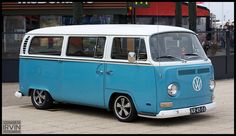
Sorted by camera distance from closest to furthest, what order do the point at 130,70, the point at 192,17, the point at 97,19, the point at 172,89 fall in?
the point at 172,89 < the point at 130,70 < the point at 192,17 < the point at 97,19

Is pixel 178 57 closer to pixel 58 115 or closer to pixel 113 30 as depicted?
pixel 113 30

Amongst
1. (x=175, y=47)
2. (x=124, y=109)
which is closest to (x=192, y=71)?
(x=175, y=47)

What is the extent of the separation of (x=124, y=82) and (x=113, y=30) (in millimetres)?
1144

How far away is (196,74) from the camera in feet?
32.0

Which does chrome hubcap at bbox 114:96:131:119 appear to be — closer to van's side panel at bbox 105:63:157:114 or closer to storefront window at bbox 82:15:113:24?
van's side panel at bbox 105:63:157:114

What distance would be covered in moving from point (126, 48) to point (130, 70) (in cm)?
49

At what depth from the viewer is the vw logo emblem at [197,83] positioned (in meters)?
9.70

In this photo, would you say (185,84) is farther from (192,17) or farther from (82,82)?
(192,17)

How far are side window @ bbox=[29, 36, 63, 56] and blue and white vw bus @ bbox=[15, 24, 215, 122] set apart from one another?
0.08 feet

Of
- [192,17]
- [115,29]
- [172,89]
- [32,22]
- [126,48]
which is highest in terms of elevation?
[32,22]

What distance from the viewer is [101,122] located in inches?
390

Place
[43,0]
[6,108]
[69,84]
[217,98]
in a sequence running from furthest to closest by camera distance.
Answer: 1. [43,0]
2. [217,98]
3. [6,108]
4. [69,84]

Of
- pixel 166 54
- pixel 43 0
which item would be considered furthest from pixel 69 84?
pixel 43 0

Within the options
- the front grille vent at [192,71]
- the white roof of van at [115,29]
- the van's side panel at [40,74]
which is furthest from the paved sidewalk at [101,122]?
the white roof of van at [115,29]
